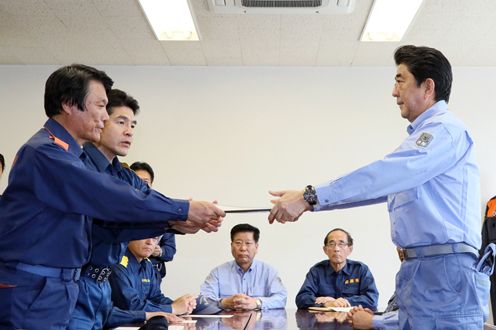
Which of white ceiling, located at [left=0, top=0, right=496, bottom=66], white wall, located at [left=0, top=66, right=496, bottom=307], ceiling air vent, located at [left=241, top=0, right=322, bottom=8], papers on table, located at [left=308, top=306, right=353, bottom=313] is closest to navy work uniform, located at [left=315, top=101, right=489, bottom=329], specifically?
papers on table, located at [left=308, top=306, right=353, bottom=313]

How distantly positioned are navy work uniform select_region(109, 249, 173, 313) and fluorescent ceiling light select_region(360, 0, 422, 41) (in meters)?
2.61

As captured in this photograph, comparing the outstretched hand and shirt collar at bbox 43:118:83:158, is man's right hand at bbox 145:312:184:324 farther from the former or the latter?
shirt collar at bbox 43:118:83:158

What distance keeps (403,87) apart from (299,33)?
9.23 feet

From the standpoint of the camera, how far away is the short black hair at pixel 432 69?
6.89ft

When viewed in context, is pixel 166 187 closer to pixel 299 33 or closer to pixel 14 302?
pixel 299 33

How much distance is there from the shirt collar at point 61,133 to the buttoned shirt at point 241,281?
2762 mm

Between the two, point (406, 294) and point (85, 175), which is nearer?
point (85, 175)

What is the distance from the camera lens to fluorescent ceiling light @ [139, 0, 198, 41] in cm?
433

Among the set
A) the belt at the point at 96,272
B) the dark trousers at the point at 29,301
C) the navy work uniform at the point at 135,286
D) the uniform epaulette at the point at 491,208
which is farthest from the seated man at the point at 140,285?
the uniform epaulette at the point at 491,208

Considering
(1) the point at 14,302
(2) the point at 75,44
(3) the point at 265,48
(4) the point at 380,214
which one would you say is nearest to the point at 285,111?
(3) the point at 265,48

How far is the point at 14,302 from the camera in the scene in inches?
60.4

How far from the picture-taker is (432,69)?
2.11 metres

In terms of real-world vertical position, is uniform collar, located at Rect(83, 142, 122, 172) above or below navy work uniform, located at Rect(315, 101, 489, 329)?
above

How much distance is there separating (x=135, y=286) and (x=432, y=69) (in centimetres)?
211
